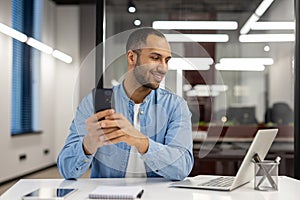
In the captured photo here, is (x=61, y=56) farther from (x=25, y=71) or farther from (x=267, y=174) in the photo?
(x=267, y=174)

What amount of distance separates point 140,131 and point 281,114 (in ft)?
5.84

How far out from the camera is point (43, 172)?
6.27m

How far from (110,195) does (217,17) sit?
7.00ft

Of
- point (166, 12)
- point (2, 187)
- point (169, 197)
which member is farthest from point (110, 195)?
point (2, 187)

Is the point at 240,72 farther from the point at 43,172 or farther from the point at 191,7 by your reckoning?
the point at 43,172

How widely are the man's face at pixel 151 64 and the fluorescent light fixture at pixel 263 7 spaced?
4.93 feet

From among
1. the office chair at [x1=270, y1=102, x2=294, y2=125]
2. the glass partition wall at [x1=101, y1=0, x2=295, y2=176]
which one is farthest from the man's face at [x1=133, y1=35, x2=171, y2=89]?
the office chair at [x1=270, y1=102, x2=294, y2=125]

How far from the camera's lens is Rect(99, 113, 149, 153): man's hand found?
67.9 inches

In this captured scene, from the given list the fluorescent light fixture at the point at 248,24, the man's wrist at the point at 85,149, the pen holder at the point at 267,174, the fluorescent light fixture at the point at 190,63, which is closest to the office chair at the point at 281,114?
the fluorescent light fixture at the point at 248,24

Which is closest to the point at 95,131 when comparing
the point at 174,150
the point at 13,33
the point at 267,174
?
the point at 174,150

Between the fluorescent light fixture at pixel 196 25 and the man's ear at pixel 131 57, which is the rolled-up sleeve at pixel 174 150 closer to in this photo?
the man's ear at pixel 131 57

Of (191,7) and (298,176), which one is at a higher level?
(191,7)

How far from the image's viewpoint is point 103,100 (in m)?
1.81

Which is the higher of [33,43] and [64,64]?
[33,43]
